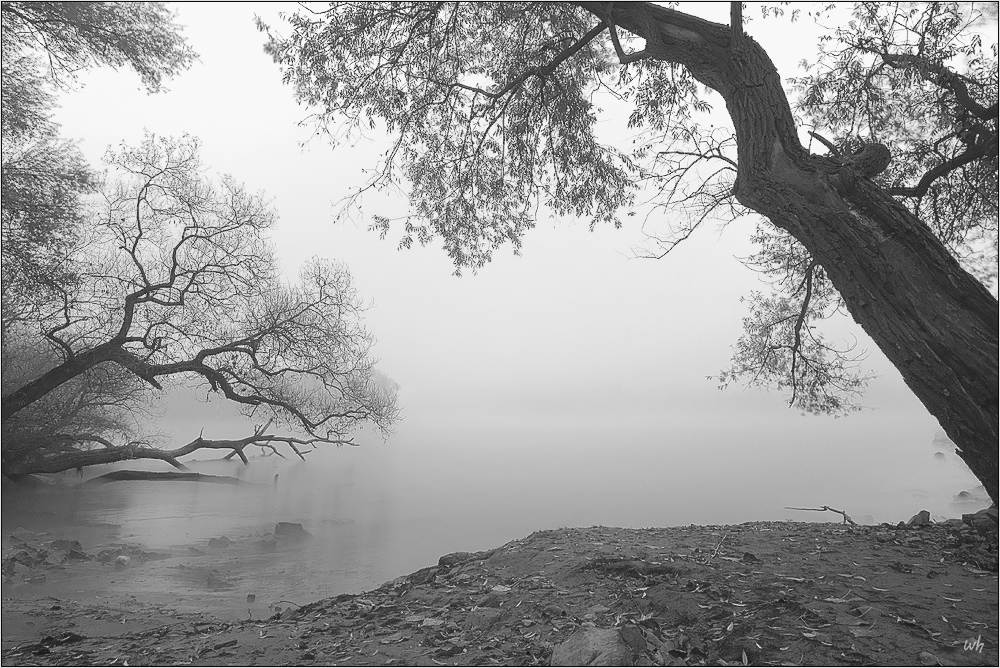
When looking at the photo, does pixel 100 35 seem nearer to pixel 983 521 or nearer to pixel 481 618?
pixel 481 618

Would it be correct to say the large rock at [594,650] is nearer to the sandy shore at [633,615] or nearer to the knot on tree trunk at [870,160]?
the sandy shore at [633,615]

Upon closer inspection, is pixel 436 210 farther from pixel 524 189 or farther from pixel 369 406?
pixel 369 406

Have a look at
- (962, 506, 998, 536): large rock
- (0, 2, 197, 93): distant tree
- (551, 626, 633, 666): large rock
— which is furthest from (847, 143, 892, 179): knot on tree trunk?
(0, 2, 197, 93): distant tree

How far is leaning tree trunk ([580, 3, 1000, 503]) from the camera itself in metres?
1.92

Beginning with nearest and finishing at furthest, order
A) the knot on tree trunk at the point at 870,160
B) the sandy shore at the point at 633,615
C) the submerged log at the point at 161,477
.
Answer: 1. the sandy shore at the point at 633,615
2. the knot on tree trunk at the point at 870,160
3. the submerged log at the point at 161,477

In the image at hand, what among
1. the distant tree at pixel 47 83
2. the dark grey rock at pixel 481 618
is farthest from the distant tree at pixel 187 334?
the dark grey rock at pixel 481 618

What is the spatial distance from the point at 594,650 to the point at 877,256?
169 centimetres

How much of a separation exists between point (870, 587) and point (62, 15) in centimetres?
673

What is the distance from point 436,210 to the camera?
535cm

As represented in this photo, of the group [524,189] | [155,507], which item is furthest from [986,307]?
[155,507]
